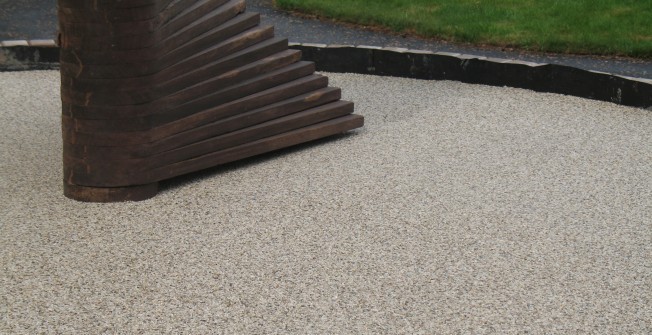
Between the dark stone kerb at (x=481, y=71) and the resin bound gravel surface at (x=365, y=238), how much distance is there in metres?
0.37

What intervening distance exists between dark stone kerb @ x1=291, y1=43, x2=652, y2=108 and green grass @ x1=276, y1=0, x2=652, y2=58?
1.10 meters

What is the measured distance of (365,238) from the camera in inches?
182

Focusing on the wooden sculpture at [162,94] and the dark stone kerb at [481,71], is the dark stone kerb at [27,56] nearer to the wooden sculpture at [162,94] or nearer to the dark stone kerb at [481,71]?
the dark stone kerb at [481,71]

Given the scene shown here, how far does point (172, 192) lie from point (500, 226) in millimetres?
1709

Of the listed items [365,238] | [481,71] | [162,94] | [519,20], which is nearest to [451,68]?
[481,71]

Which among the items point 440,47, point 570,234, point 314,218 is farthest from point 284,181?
point 440,47

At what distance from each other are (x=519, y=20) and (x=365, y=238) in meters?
5.02

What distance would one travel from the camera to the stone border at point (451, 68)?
6965 mm

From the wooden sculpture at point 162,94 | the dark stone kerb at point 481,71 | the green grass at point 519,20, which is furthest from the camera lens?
the green grass at point 519,20

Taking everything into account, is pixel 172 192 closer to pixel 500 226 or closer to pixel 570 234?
pixel 500 226

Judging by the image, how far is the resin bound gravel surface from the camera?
12.6 feet

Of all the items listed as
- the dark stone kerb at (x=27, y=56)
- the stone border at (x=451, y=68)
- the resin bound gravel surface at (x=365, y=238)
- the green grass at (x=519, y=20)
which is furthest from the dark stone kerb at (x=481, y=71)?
the dark stone kerb at (x=27, y=56)

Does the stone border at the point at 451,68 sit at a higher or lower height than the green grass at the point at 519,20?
lower

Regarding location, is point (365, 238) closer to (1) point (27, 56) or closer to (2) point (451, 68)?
(2) point (451, 68)
